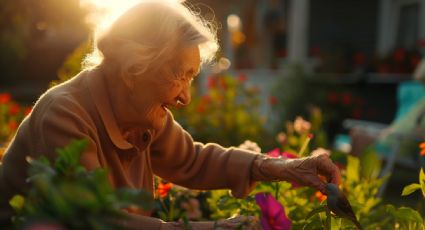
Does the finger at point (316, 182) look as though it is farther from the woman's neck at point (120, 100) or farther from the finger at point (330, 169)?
the woman's neck at point (120, 100)

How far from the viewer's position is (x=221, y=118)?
6.39 meters

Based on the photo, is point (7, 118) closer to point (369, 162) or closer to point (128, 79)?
point (369, 162)

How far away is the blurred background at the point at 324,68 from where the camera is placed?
6418mm

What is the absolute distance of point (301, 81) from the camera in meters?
11.0

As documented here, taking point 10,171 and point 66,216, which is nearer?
point 66,216

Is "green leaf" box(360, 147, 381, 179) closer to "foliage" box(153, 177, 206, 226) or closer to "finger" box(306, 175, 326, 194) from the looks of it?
"foliage" box(153, 177, 206, 226)

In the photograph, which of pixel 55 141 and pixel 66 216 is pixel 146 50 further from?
pixel 66 216

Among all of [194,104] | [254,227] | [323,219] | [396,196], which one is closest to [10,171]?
[254,227]

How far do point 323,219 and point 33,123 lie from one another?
76 centimetres

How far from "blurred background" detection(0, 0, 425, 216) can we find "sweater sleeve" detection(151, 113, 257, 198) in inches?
121

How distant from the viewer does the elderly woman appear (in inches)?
61.1

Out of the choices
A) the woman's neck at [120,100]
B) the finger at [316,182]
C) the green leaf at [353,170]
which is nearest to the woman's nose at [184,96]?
the woman's neck at [120,100]

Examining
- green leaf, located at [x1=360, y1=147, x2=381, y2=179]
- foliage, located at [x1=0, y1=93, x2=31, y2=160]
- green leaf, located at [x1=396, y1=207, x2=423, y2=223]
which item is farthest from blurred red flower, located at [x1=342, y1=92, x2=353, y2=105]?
green leaf, located at [x1=396, y1=207, x2=423, y2=223]

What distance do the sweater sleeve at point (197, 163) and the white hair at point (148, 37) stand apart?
369mm
